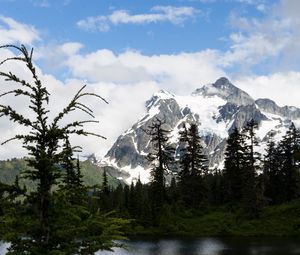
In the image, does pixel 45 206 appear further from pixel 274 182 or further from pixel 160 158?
pixel 274 182

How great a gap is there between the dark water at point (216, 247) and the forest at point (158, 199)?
423 centimetres

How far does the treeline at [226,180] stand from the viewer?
7962 centimetres

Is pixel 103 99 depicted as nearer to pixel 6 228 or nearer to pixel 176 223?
pixel 6 228

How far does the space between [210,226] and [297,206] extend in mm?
14687

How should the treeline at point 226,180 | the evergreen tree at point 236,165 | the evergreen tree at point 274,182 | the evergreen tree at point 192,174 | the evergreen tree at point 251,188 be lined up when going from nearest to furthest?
the evergreen tree at point 251,188, the treeline at point 226,180, the evergreen tree at point 192,174, the evergreen tree at point 236,165, the evergreen tree at point 274,182

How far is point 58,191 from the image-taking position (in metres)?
11.4

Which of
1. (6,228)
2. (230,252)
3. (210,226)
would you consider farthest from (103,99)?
(210,226)

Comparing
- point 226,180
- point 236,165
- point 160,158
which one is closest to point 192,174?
Result: point 236,165

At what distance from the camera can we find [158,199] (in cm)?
8288

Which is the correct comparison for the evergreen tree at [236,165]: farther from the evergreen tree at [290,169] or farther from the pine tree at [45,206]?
the pine tree at [45,206]

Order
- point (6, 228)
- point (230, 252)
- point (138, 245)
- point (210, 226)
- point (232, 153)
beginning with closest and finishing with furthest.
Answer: point (6, 228) < point (230, 252) < point (138, 245) < point (210, 226) < point (232, 153)

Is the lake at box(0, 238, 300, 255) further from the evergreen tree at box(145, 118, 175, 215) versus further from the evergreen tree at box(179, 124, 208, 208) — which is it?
the evergreen tree at box(179, 124, 208, 208)

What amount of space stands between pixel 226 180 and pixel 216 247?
1408 inches

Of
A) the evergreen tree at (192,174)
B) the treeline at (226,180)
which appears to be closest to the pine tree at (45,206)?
the treeline at (226,180)
